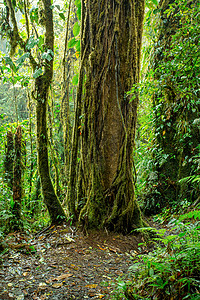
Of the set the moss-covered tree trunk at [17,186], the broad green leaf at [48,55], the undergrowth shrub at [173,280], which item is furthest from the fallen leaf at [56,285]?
the broad green leaf at [48,55]

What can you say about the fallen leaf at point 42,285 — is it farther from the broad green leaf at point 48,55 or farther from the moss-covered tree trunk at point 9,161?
the broad green leaf at point 48,55

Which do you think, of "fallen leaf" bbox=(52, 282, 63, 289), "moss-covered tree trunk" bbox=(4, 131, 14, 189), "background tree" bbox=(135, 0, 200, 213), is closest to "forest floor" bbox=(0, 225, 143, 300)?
"fallen leaf" bbox=(52, 282, 63, 289)

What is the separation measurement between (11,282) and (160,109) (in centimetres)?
377

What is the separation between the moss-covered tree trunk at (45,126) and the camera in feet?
9.91

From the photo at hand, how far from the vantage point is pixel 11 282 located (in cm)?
Answer: 169

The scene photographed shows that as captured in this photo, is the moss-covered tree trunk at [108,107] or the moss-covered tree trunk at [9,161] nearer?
the moss-covered tree trunk at [108,107]

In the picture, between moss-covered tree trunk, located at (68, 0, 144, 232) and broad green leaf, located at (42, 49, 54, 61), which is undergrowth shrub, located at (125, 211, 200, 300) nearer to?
moss-covered tree trunk, located at (68, 0, 144, 232)

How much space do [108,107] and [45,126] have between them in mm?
911

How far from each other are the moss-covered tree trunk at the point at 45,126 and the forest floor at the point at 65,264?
0.27 metres

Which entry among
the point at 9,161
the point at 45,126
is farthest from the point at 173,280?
the point at 9,161

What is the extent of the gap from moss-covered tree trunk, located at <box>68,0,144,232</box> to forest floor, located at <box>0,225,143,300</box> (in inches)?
15.1

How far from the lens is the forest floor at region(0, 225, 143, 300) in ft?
5.28

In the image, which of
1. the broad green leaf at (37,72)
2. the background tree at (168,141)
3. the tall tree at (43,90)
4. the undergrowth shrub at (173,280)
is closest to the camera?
the undergrowth shrub at (173,280)

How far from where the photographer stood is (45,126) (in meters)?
3.08
